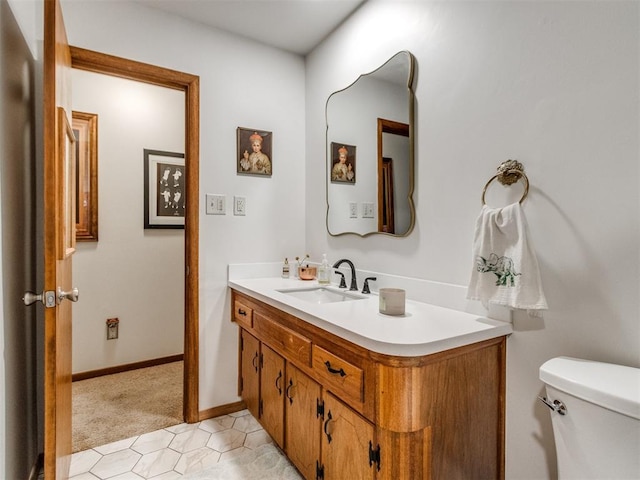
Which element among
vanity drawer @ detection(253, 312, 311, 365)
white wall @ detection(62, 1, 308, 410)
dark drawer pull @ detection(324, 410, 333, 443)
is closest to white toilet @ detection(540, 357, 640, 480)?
dark drawer pull @ detection(324, 410, 333, 443)

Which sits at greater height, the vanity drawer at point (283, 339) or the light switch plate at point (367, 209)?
the light switch plate at point (367, 209)

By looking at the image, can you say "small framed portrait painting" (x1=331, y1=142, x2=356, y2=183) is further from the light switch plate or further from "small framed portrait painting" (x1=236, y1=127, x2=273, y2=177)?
"small framed portrait painting" (x1=236, y1=127, x2=273, y2=177)

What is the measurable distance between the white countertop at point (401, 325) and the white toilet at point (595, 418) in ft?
0.77

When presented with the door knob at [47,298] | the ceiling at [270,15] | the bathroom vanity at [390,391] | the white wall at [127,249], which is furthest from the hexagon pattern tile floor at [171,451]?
the ceiling at [270,15]

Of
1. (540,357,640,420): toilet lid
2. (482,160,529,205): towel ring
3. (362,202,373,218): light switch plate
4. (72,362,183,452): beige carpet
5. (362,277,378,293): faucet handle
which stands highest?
(482,160,529,205): towel ring

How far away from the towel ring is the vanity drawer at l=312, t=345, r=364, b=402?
824 mm

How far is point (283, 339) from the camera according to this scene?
1550 millimetres

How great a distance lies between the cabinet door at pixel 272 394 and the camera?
5.33ft

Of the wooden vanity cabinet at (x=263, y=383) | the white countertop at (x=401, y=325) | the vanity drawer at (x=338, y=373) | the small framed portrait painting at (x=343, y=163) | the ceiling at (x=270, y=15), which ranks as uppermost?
the ceiling at (x=270, y=15)

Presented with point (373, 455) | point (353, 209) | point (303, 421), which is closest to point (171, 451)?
point (303, 421)

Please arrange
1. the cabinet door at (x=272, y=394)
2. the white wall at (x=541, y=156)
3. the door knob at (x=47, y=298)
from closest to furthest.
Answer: the white wall at (x=541, y=156) → the door knob at (x=47, y=298) → the cabinet door at (x=272, y=394)

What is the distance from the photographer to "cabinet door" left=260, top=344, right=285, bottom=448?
1625 millimetres

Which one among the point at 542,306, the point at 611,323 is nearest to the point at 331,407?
the point at 542,306

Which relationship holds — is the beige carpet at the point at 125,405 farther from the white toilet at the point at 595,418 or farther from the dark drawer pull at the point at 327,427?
the white toilet at the point at 595,418
